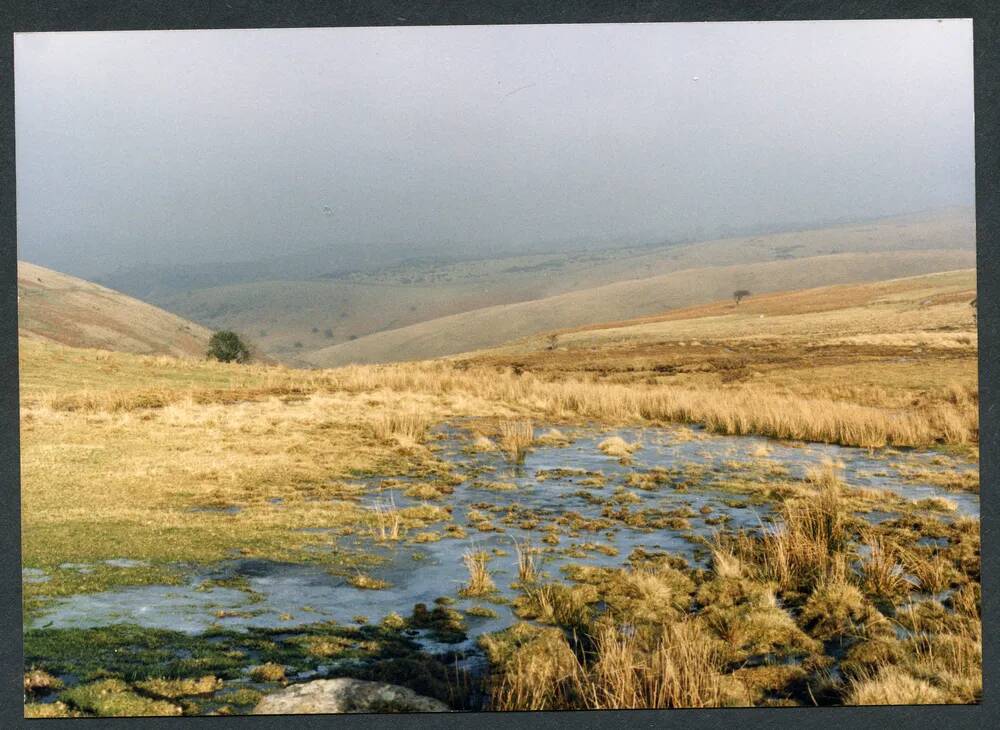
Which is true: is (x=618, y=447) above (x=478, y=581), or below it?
above

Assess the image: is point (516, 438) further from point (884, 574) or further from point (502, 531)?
point (884, 574)

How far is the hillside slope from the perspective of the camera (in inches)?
478

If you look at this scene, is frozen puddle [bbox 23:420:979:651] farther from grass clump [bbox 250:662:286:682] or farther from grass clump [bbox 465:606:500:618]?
grass clump [bbox 250:662:286:682]

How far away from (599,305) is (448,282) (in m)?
2.20

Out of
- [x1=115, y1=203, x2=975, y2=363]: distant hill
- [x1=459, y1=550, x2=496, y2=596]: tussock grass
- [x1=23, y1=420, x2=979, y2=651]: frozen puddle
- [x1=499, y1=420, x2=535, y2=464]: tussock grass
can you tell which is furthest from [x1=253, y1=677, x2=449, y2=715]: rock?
[x1=115, y1=203, x2=975, y2=363]: distant hill

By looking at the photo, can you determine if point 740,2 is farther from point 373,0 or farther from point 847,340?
point 847,340

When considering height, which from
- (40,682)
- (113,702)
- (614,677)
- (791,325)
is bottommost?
(614,677)

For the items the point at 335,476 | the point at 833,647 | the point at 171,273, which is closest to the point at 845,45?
the point at 833,647

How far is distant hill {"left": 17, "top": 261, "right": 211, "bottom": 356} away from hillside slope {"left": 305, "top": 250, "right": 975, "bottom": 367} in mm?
1858

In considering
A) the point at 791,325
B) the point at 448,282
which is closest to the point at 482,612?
the point at 448,282

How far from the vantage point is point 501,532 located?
9.45 metres

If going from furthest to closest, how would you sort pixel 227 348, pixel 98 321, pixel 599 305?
1. pixel 227 348
2. pixel 599 305
3. pixel 98 321

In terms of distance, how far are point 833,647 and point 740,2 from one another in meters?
5.68

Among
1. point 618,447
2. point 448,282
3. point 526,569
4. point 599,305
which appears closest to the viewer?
point 526,569
